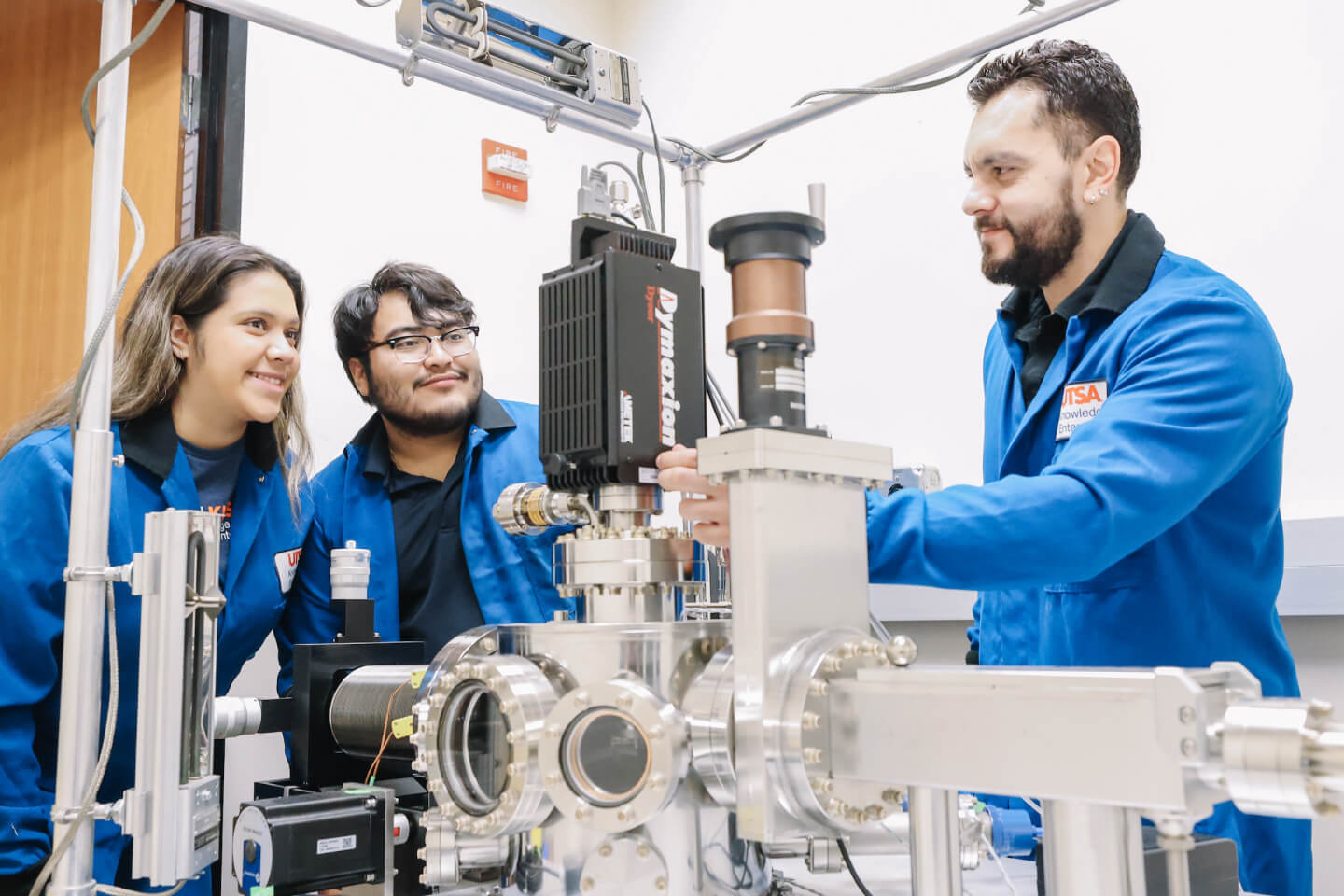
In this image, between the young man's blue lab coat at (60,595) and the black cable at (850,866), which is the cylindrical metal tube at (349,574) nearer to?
the young man's blue lab coat at (60,595)

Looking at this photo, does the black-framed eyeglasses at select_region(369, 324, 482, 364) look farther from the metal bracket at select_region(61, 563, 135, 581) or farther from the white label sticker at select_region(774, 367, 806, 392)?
the white label sticker at select_region(774, 367, 806, 392)

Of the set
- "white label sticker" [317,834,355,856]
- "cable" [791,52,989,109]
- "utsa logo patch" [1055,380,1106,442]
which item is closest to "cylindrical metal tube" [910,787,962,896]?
"white label sticker" [317,834,355,856]

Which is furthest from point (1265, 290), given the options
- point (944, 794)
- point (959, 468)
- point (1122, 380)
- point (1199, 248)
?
point (944, 794)

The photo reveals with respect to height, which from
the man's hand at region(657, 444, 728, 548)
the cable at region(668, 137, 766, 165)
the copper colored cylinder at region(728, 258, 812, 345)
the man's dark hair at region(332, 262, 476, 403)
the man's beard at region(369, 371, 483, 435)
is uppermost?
the cable at region(668, 137, 766, 165)

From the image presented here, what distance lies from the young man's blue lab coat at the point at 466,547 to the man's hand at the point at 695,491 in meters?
0.97

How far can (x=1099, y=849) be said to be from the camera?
1.70 ft

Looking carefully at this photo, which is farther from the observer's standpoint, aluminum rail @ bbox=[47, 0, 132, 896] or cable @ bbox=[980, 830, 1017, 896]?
aluminum rail @ bbox=[47, 0, 132, 896]

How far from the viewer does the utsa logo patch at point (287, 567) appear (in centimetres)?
165

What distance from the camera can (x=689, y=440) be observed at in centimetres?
81

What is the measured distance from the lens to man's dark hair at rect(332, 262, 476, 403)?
1.86 meters

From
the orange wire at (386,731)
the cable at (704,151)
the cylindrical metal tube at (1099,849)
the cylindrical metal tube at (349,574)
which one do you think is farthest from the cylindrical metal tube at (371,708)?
the cable at (704,151)

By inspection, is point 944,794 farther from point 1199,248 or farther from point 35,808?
point 1199,248

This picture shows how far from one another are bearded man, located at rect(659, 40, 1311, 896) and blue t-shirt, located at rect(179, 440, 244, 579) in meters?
1.12

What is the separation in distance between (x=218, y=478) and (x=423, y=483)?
1.10 ft
